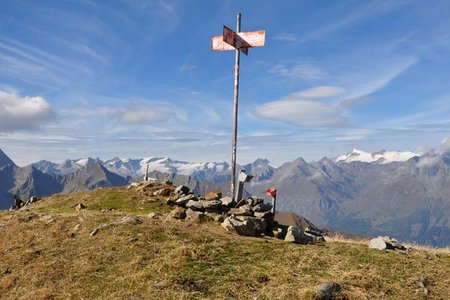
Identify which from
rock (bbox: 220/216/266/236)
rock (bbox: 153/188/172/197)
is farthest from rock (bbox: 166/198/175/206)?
rock (bbox: 220/216/266/236)

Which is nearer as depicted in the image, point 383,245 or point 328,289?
point 328,289

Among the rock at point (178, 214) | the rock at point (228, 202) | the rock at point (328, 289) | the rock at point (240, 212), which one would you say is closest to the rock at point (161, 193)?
the rock at point (228, 202)

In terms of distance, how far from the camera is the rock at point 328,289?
12633 millimetres

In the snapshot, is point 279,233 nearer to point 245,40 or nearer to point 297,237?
point 297,237

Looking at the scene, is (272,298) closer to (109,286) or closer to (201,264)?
(201,264)

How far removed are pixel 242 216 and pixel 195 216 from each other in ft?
9.02

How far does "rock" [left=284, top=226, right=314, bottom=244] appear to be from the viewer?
21194 mm

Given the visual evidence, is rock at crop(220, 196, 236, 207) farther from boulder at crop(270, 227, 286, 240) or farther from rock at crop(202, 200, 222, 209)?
boulder at crop(270, 227, 286, 240)

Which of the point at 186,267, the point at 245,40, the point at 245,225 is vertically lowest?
the point at 186,267

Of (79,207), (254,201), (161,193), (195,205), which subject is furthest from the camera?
(161,193)

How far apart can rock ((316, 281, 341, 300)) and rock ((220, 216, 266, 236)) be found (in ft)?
29.2

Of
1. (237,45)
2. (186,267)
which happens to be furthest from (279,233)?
(237,45)

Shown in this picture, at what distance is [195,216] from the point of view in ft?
77.6

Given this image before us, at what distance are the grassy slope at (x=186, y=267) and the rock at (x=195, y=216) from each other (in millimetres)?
1488
